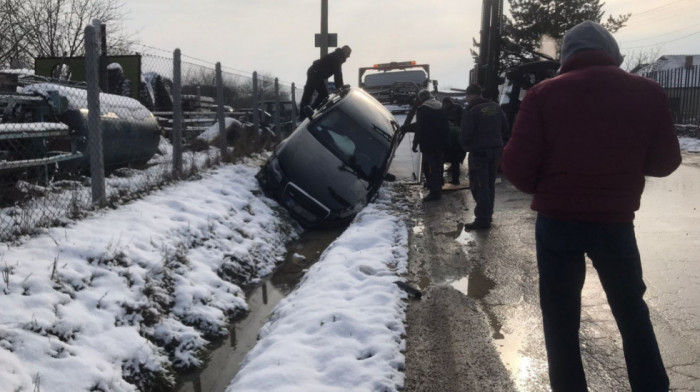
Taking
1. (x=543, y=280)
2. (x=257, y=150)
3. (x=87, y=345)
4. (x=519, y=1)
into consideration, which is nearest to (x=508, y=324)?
(x=543, y=280)

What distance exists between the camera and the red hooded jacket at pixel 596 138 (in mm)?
2564

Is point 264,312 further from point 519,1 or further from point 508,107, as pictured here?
point 519,1

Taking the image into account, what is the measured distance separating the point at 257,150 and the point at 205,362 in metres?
9.93

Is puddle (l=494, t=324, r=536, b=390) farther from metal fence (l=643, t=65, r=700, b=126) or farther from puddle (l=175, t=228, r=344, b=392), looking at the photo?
metal fence (l=643, t=65, r=700, b=126)

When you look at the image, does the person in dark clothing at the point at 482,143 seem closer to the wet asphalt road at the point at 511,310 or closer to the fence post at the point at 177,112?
the wet asphalt road at the point at 511,310

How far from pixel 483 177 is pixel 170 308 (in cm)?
428

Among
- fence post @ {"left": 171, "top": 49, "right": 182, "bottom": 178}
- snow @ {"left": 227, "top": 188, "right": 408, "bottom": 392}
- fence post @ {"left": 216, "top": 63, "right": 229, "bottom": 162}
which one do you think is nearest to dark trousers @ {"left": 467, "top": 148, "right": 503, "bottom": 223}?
snow @ {"left": 227, "top": 188, "right": 408, "bottom": 392}

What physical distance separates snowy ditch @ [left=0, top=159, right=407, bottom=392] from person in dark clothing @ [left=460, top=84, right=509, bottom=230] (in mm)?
1309

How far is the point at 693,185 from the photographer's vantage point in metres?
11.0

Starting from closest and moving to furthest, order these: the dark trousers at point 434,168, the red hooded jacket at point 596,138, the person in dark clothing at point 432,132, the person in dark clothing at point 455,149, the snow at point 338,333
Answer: the red hooded jacket at point 596,138 → the snow at point 338,333 → the person in dark clothing at point 432,132 → the dark trousers at point 434,168 → the person in dark clothing at point 455,149

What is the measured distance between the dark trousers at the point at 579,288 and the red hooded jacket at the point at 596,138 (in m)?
0.08

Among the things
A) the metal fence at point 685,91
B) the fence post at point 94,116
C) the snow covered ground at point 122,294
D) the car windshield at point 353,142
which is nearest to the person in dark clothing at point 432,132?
the car windshield at point 353,142

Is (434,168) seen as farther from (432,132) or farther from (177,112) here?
(177,112)

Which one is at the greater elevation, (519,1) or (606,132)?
(519,1)
